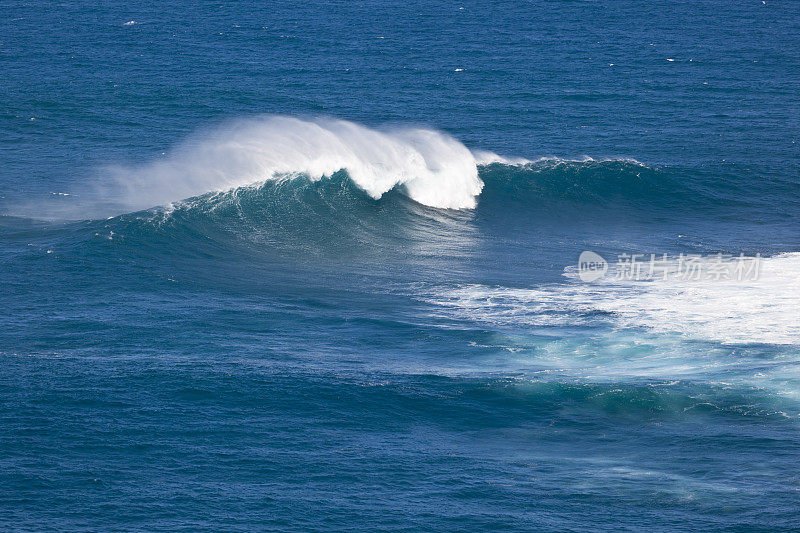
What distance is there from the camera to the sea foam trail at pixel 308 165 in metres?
38.8

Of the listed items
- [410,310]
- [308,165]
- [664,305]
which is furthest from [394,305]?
[308,165]

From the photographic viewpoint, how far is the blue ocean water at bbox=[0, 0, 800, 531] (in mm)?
17922

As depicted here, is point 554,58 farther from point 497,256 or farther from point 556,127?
point 497,256

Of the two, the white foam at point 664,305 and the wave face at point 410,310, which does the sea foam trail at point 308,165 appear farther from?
the white foam at point 664,305

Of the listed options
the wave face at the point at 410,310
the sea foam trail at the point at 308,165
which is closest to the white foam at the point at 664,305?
the wave face at the point at 410,310

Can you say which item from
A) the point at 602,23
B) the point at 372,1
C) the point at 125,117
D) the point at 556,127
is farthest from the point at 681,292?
the point at 372,1

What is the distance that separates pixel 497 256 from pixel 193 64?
127 feet

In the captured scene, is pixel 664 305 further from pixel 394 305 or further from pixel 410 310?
pixel 394 305

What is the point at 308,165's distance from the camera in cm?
3966

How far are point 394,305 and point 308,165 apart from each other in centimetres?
1344

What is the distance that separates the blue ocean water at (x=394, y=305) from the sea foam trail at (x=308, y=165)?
144 millimetres

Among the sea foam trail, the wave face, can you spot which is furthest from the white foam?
the sea foam trail

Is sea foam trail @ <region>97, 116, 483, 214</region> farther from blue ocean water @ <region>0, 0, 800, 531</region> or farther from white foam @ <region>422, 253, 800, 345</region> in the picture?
white foam @ <region>422, 253, 800, 345</region>

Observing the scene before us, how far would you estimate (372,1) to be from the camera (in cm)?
8869
